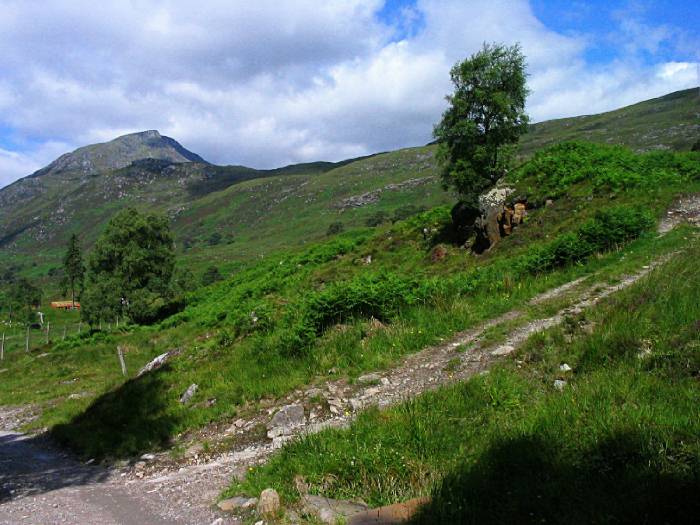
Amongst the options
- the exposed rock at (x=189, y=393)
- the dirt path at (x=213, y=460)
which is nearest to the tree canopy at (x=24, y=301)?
the exposed rock at (x=189, y=393)

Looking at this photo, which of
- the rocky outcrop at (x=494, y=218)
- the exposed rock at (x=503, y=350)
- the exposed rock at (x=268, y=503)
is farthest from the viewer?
the rocky outcrop at (x=494, y=218)

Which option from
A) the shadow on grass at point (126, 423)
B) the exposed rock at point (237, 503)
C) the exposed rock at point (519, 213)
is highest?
the exposed rock at point (519, 213)

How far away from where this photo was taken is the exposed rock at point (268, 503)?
20.1ft

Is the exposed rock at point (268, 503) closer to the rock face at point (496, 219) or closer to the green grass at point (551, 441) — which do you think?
the green grass at point (551, 441)

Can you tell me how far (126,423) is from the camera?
1358 centimetres

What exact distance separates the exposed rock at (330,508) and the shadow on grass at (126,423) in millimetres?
6975

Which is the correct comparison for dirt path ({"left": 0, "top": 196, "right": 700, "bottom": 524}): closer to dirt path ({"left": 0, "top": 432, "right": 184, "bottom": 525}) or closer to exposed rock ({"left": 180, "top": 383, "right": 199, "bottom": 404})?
dirt path ({"left": 0, "top": 432, "right": 184, "bottom": 525})

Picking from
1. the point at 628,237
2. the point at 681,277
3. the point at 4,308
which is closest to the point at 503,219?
the point at 628,237

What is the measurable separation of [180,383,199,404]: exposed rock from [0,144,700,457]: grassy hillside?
229mm

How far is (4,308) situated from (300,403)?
196548 mm

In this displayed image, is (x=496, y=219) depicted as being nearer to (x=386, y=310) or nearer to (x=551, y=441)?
(x=386, y=310)

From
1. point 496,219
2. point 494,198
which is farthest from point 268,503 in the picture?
→ point 494,198

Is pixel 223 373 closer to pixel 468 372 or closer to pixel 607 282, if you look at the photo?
pixel 468 372

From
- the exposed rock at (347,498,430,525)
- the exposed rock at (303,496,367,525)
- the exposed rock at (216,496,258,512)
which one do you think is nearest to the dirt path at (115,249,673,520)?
the exposed rock at (216,496,258,512)
